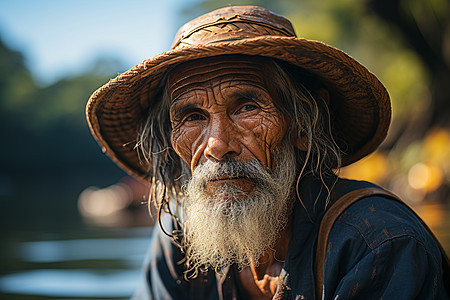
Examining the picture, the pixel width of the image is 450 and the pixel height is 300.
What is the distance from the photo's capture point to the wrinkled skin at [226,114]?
71.6 inches

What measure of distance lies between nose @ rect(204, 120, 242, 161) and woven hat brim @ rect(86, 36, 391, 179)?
261 mm

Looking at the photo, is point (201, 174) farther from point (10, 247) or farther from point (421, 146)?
point (421, 146)

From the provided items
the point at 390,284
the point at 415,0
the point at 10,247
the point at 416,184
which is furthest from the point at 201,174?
the point at 415,0

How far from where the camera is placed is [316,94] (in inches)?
78.6

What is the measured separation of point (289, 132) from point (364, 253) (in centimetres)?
60

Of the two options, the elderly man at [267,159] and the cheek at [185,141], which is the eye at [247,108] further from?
the cheek at [185,141]

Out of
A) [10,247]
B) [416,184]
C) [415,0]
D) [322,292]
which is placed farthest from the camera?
[415,0]

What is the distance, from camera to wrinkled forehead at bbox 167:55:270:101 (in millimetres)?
1849

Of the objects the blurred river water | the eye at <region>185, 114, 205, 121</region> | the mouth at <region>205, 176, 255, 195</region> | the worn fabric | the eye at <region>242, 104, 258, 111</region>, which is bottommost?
the blurred river water

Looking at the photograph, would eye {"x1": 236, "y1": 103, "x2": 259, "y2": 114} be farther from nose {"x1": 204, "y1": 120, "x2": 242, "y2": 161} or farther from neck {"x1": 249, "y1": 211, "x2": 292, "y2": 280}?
neck {"x1": 249, "y1": 211, "x2": 292, "y2": 280}

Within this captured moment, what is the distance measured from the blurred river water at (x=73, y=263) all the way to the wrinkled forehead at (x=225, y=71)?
5.59 ft

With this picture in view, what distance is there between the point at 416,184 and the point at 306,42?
11847 millimetres

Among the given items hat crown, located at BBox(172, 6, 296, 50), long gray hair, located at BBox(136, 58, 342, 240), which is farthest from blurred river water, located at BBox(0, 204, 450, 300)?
hat crown, located at BBox(172, 6, 296, 50)

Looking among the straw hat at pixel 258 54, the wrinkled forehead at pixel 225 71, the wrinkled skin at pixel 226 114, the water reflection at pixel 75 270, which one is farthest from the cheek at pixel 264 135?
the water reflection at pixel 75 270
